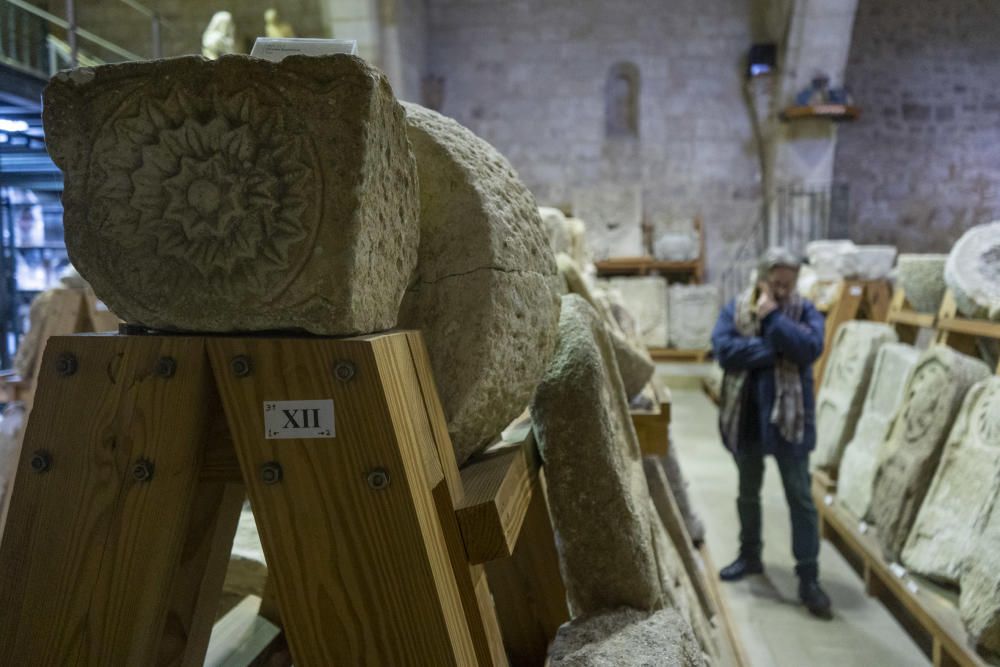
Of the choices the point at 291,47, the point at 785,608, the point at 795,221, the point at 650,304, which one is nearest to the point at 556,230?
the point at 785,608

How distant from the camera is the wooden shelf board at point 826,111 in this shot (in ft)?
29.5

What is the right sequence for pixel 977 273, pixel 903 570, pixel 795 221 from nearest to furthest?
pixel 903 570, pixel 977 273, pixel 795 221

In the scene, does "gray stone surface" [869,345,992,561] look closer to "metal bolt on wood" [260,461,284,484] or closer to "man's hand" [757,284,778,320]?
"man's hand" [757,284,778,320]

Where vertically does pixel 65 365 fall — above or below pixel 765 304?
above

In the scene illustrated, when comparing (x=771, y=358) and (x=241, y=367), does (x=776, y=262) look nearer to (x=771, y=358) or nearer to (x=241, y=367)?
(x=771, y=358)

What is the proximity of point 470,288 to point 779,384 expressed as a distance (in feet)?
8.75

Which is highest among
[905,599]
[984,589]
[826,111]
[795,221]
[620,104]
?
[620,104]

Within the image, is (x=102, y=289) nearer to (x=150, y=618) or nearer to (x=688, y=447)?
(x=150, y=618)

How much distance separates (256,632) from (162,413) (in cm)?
110

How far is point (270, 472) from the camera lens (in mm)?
801

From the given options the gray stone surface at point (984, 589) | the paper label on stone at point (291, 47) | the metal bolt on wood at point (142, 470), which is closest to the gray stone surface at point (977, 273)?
the gray stone surface at point (984, 589)

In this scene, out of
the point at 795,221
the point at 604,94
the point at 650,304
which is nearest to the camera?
the point at 650,304

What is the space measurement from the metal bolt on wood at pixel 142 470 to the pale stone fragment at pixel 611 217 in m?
9.54

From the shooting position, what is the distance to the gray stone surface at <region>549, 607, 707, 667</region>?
3.99 feet
